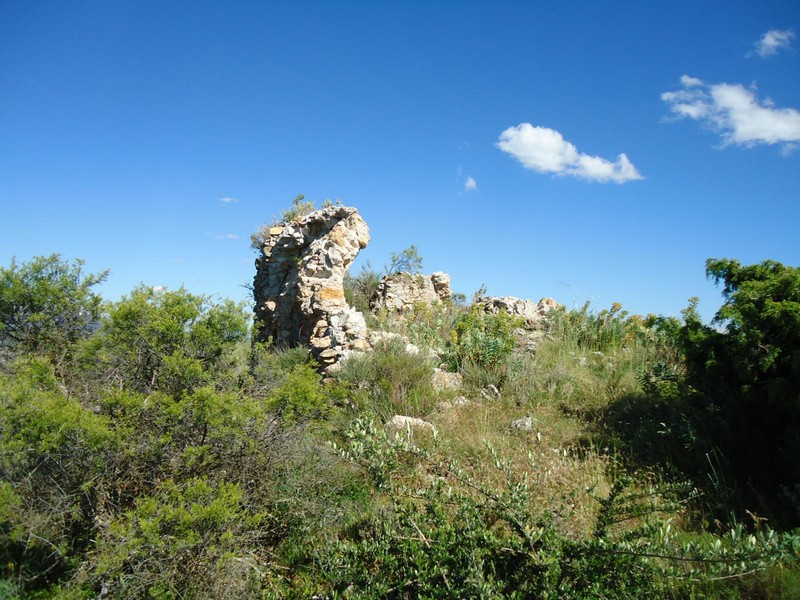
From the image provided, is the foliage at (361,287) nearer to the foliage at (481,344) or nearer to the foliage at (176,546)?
the foliage at (481,344)

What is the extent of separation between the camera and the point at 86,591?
2.87m

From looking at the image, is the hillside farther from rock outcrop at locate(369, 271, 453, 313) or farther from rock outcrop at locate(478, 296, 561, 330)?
rock outcrop at locate(369, 271, 453, 313)

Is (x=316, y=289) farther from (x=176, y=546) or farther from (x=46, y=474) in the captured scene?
(x=176, y=546)

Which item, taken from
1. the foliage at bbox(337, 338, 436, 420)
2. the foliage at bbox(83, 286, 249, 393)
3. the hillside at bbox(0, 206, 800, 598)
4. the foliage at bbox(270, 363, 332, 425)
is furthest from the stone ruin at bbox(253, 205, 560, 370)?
the foliage at bbox(83, 286, 249, 393)

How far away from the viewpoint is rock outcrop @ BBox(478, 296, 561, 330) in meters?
10.7

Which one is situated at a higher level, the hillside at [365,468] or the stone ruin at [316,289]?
the stone ruin at [316,289]

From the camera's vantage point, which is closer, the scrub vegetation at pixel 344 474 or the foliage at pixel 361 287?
the scrub vegetation at pixel 344 474

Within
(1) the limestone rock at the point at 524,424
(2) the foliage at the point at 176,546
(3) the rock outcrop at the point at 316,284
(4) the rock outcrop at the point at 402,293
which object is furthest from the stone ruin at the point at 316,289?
(2) the foliage at the point at 176,546

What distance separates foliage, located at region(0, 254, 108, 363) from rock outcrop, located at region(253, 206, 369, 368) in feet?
10.2

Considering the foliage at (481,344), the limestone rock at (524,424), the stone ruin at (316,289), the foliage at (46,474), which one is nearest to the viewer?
the foliage at (46,474)

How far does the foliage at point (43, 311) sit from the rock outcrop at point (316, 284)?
312 cm

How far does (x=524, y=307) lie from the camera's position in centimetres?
1141

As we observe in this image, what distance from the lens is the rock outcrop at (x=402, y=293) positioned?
11203mm

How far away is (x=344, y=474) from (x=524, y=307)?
8.05 meters
